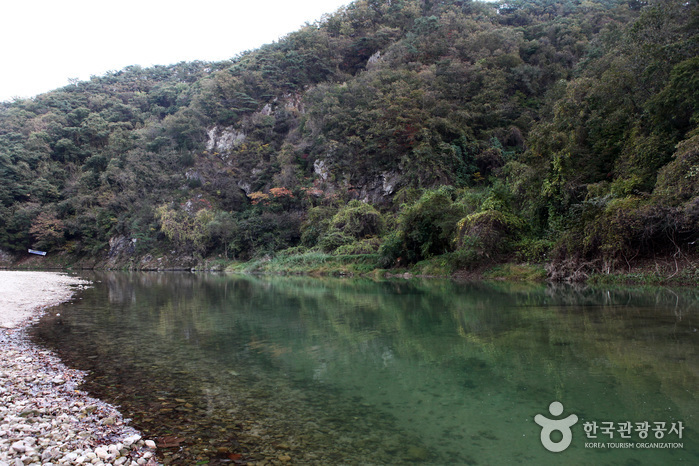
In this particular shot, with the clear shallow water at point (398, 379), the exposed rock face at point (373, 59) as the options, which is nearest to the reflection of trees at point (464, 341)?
the clear shallow water at point (398, 379)

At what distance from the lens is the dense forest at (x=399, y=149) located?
16.5 metres

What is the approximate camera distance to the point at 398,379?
210 inches

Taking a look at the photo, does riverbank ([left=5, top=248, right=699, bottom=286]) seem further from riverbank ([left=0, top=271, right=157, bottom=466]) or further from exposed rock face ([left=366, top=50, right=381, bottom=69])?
exposed rock face ([left=366, top=50, right=381, bottom=69])

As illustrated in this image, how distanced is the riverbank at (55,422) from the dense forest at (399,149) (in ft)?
50.9

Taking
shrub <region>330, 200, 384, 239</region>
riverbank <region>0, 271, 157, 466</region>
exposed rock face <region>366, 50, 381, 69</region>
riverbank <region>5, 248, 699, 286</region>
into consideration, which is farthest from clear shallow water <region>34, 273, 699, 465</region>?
exposed rock face <region>366, 50, 381, 69</region>

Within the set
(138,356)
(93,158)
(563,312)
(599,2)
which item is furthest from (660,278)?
(93,158)

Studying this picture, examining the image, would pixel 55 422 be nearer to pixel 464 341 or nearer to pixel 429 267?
pixel 464 341

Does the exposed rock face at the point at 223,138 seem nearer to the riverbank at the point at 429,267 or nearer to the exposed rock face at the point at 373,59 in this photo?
the riverbank at the point at 429,267

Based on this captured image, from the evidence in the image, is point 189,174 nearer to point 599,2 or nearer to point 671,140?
point 671,140

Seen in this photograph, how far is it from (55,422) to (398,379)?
3863mm

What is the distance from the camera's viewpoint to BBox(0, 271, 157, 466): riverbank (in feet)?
10.8

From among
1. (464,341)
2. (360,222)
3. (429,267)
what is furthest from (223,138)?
(464,341)

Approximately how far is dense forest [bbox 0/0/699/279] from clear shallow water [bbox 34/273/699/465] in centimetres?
898

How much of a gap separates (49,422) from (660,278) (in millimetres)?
17571
